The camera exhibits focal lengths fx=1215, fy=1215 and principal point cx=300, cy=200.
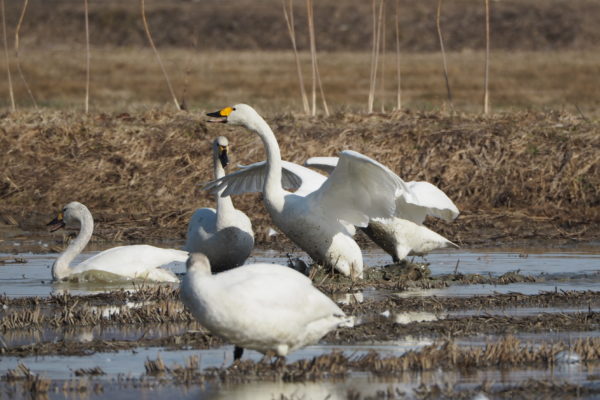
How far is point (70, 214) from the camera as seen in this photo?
12.0 meters

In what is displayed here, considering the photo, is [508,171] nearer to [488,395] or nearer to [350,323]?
[350,323]

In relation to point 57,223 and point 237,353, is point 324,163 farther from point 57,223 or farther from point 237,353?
point 237,353

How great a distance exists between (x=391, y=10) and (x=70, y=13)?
45.6ft

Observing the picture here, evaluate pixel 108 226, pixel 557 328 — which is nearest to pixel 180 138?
pixel 108 226

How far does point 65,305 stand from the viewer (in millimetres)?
9281

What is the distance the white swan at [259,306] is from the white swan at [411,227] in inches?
168

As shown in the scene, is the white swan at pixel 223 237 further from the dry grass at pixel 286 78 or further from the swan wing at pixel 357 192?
the dry grass at pixel 286 78

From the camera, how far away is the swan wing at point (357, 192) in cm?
984

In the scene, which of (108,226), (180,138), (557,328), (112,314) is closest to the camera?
(557,328)

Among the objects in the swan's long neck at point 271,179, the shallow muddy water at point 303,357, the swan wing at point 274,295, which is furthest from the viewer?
the swan's long neck at point 271,179

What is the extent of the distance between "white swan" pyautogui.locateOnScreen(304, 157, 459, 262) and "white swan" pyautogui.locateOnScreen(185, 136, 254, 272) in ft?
3.89

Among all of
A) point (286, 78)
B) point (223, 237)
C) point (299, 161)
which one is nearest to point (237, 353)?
point (223, 237)

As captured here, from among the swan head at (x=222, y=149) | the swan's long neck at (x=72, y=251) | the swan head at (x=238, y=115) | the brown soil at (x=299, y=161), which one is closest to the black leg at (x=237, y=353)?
the swan head at (x=238, y=115)

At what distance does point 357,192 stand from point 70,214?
3236mm
